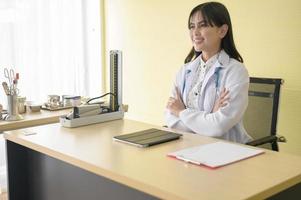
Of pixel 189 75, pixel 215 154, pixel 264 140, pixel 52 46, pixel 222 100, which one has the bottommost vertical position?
pixel 264 140

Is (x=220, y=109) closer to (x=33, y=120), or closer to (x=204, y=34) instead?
(x=204, y=34)

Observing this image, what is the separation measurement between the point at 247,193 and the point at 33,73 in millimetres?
2691

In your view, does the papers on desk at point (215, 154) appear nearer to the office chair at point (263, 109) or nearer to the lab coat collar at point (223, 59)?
the lab coat collar at point (223, 59)

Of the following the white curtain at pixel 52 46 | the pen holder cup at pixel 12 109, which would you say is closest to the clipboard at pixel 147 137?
the pen holder cup at pixel 12 109

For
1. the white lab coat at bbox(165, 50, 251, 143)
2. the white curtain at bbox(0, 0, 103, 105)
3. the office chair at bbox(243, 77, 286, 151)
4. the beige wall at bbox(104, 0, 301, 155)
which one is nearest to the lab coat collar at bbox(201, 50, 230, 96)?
the white lab coat at bbox(165, 50, 251, 143)

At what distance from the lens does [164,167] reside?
134cm

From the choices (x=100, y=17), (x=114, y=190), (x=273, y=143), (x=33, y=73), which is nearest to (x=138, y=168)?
(x=114, y=190)

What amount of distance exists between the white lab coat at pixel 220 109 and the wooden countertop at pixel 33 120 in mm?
816

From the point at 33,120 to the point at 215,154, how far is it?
52.1 inches

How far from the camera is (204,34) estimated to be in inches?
82.2

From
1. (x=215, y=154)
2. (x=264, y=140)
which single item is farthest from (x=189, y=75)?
(x=215, y=154)

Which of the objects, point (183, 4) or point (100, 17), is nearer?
point (183, 4)

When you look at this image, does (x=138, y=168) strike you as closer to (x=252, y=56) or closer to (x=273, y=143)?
(x=273, y=143)

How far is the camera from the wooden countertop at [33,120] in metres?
2.29
